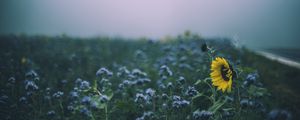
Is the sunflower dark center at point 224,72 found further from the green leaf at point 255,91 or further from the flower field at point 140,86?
the green leaf at point 255,91

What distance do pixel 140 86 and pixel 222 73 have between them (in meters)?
2.37

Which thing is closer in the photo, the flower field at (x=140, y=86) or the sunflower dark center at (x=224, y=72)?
the sunflower dark center at (x=224, y=72)

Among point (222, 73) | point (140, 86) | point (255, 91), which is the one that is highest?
point (222, 73)

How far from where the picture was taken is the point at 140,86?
21.4 ft

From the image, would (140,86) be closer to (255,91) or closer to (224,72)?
(255,91)

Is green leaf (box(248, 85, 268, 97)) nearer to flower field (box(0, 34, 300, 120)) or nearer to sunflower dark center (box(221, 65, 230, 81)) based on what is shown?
flower field (box(0, 34, 300, 120))

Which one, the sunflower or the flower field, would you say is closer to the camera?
the sunflower

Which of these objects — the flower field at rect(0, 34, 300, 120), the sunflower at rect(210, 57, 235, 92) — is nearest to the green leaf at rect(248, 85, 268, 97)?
the flower field at rect(0, 34, 300, 120)

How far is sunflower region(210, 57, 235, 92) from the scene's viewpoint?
165 inches


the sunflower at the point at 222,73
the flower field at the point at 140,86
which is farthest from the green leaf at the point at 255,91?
the sunflower at the point at 222,73

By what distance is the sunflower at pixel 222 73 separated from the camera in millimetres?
4199

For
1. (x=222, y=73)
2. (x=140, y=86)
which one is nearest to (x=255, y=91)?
(x=222, y=73)

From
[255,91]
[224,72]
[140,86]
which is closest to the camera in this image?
[224,72]

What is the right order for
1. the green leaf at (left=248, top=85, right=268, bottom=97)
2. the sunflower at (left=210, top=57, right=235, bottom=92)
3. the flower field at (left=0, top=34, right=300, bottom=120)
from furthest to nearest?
1. the green leaf at (left=248, top=85, right=268, bottom=97)
2. the flower field at (left=0, top=34, right=300, bottom=120)
3. the sunflower at (left=210, top=57, right=235, bottom=92)
